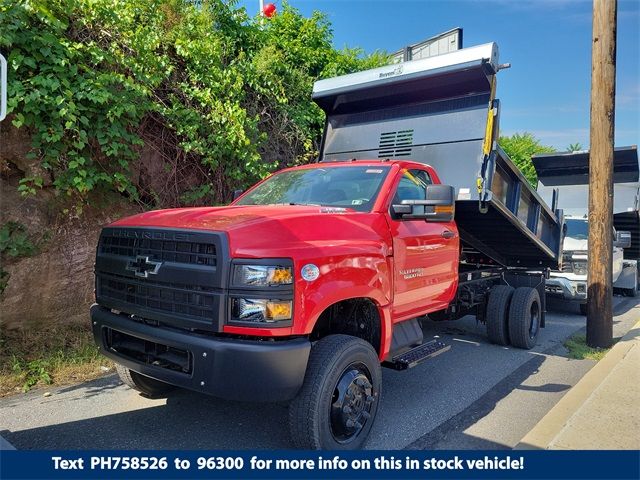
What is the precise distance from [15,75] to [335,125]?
3.75 m

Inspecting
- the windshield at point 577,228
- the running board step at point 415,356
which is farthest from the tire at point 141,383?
the windshield at point 577,228

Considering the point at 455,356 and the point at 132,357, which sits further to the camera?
the point at 455,356

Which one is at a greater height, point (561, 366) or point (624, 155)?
point (624, 155)

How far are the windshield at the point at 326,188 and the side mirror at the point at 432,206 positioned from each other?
0.27 meters

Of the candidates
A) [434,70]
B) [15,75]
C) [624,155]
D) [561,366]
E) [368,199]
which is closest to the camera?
[368,199]

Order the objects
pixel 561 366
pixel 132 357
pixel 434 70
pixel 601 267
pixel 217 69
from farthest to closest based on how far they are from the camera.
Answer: pixel 217 69, pixel 601 267, pixel 561 366, pixel 434 70, pixel 132 357

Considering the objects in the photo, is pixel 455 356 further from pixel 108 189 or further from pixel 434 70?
pixel 108 189

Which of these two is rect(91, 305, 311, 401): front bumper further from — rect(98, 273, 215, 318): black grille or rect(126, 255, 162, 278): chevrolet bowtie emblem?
rect(126, 255, 162, 278): chevrolet bowtie emblem

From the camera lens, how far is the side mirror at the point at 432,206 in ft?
12.7

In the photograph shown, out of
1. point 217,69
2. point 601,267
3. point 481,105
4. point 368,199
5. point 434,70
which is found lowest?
point 601,267

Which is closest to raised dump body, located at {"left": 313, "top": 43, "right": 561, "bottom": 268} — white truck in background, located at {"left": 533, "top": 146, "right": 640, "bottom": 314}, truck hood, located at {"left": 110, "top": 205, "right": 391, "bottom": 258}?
truck hood, located at {"left": 110, "top": 205, "right": 391, "bottom": 258}

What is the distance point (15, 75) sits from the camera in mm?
4910

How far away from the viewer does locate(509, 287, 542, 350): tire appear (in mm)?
6344

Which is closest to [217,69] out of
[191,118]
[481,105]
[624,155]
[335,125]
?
[191,118]
